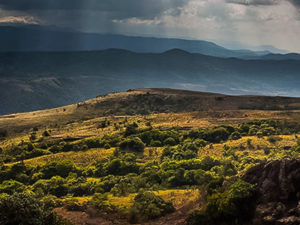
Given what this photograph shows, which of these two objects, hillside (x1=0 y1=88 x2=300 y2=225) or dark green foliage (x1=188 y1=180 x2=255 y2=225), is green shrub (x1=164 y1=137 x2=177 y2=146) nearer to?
hillside (x1=0 y1=88 x2=300 y2=225)

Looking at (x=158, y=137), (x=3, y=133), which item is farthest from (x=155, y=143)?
(x=3, y=133)

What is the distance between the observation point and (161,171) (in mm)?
56531

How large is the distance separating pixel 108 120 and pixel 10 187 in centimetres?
7114

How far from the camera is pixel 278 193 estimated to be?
27609 millimetres

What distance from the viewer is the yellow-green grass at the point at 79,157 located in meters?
77.2

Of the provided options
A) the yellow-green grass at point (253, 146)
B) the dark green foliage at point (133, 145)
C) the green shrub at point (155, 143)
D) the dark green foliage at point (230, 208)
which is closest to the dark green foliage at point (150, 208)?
the dark green foliage at point (230, 208)

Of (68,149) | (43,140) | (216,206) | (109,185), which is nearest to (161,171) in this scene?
(109,185)

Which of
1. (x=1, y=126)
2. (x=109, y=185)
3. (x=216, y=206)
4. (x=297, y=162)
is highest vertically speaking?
(x=297, y=162)


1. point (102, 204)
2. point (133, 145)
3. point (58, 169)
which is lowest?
point (58, 169)

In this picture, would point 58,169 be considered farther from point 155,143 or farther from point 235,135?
point 235,135

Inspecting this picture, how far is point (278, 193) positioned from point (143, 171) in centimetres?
3699

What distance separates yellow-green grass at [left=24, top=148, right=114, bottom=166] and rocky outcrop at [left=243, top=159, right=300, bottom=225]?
169ft

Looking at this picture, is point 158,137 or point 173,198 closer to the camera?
point 173,198

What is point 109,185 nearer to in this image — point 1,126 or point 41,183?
point 41,183
